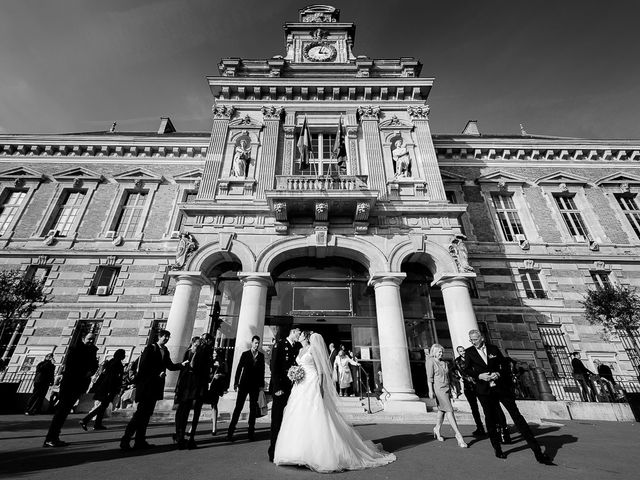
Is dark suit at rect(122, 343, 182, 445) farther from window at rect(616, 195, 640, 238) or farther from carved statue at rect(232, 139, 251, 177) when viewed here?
window at rect(616, 195, 640, 238)

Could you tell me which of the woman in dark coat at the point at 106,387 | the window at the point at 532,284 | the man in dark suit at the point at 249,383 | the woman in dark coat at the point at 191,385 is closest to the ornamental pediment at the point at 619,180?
the window at the point at 532,284

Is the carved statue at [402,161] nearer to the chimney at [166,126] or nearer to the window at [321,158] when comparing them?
the window at [321,158]

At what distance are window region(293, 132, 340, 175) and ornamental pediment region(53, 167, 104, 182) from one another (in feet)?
43.1

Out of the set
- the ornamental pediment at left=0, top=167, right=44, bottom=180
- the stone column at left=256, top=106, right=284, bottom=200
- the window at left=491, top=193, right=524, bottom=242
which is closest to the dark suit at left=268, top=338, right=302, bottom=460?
the stone column at left=256, top=106, right=284, bottom=200

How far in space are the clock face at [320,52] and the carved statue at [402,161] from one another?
381 inches

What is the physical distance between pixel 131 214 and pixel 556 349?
24.1 m

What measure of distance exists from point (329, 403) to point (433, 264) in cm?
958

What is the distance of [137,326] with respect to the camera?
15164 mm

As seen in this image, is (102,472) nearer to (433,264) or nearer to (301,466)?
(301,466)

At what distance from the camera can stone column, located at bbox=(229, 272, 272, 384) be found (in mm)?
10820

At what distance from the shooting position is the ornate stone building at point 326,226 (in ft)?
→ 42.2

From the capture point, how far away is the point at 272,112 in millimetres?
16922

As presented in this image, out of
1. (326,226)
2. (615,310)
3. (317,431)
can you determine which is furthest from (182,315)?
(615,310)

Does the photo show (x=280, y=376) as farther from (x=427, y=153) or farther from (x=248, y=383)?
(x=427, y=153)
